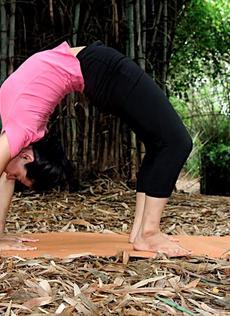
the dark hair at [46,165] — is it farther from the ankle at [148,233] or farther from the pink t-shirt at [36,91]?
the ankle at [148,233]

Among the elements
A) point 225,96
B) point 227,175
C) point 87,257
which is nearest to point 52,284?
point 87,257

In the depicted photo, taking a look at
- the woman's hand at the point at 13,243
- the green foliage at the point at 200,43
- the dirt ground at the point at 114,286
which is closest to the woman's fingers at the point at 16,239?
the woman's hand at the point at 13,243

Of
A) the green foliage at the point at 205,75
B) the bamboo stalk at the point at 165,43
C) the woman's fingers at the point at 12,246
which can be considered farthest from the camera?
the green foliage at the point at 205,75

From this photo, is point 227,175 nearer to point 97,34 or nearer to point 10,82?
point 97,34

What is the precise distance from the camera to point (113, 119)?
3914 mm

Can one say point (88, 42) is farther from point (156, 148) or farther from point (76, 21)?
point (156, 148)

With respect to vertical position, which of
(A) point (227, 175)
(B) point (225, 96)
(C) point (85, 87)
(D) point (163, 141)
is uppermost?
(C) point (85, 87)

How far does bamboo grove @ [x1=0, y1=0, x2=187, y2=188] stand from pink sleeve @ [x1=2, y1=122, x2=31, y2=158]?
5.83 feet

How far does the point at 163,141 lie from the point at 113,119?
1957 millimetres

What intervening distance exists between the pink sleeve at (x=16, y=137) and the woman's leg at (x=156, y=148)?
12.7 inches

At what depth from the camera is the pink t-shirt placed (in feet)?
6.25

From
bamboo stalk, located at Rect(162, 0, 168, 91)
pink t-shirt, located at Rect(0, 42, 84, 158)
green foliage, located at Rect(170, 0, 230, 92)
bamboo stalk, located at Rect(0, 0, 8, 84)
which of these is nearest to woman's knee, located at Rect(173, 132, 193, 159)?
pink t-shirt, located at Rect(0, 42, 84, 158)

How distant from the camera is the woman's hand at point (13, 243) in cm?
195

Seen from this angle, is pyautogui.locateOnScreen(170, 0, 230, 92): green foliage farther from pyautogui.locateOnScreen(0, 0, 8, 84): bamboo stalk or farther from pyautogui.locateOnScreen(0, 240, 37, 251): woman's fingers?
pyautogui.locateOnScreen(0, 240, 37, 251): woman's fingers
